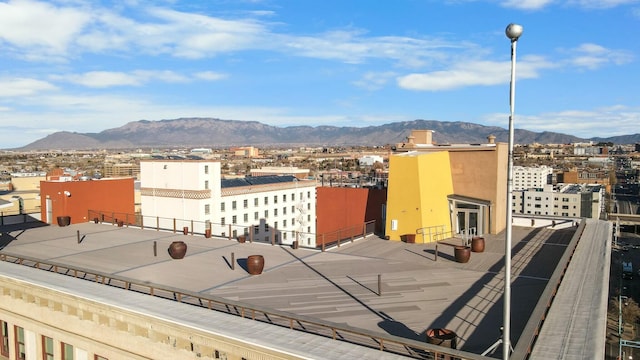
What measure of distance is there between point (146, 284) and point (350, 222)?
20768 mm

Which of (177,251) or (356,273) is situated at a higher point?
(177,251)

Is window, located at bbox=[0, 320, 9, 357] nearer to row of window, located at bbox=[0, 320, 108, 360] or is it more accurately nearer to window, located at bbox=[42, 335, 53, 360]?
row of window, located at bbox=[0, 320, 108, 360]

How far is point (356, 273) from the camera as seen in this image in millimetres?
16656

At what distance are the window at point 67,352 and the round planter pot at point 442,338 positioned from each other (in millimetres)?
9801

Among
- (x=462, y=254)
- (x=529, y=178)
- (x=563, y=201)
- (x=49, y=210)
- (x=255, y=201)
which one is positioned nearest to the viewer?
(x=462, y=254)

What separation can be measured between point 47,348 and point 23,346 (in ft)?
5.18

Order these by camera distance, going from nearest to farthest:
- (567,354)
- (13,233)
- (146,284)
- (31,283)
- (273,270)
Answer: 1. (567,354)
2. (146,284)
3. (31,283)
4. (273,270)
5. (13,233)

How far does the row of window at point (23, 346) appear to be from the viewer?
44.1 ft

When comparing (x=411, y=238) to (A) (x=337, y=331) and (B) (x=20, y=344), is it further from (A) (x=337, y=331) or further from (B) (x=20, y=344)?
(B) (x=20, y=344)

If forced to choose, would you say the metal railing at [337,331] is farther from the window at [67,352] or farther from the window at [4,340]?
the window at [4,340]

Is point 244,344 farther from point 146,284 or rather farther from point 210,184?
point 210,184

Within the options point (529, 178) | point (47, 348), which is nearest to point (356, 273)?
point (47, 348)

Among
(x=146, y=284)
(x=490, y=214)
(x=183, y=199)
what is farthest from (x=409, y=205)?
(x=183, y=199)

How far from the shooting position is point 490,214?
24125mm
